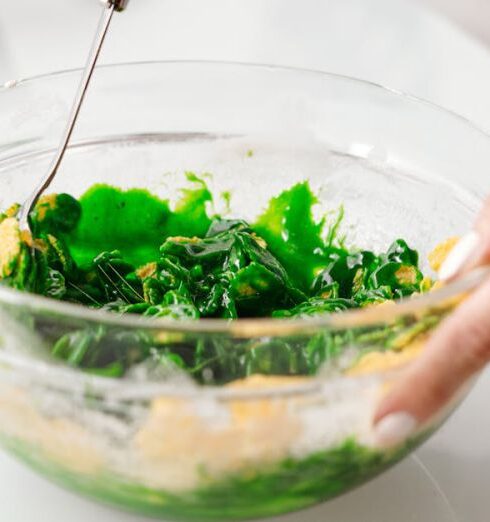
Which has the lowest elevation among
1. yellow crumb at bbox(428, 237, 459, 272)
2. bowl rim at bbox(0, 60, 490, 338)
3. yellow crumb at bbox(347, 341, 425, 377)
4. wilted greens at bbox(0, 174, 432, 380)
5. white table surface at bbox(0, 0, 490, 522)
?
yellow crumb at bbox(347, 341, 425, 377)

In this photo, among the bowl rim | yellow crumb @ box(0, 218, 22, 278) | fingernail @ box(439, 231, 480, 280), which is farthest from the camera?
yellow crumb @ box(0, 218, 22, 278)

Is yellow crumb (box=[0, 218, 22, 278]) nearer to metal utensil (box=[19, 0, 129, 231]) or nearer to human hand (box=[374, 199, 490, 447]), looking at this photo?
metal utensil (box=[19, 0, 129, 231])

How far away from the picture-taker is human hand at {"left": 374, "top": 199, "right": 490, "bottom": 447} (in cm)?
91

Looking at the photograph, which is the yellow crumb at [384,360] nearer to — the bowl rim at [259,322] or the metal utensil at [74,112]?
the bowl rim at [259,322]

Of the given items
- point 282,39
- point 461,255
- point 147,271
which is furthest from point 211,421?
point 282,39

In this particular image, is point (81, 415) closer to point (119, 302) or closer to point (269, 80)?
point (119, 302)

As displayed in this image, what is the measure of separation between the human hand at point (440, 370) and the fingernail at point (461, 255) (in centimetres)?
13

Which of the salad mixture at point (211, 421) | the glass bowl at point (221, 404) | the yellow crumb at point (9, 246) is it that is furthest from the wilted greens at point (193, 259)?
the glass bowl at point (221, 404)

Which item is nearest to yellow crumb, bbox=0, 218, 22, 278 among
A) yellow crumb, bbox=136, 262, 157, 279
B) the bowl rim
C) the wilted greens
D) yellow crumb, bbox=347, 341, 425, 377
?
the wilted greens

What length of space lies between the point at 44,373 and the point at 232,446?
0.64ft

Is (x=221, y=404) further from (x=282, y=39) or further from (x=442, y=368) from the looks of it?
(x=282, y=39)

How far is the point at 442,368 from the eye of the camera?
92 cm

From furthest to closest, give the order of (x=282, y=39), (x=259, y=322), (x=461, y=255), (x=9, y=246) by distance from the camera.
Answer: (x=282, y=39), (x=9, y=246), (x=461, y=255), (x=259, y=322)

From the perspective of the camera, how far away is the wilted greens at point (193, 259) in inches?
52.7
